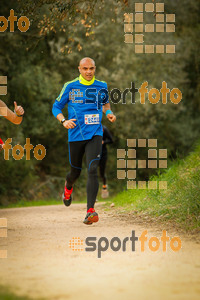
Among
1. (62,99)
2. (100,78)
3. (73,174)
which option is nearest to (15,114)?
(62,99)

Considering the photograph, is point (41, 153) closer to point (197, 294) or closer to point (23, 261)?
point (23, 261)

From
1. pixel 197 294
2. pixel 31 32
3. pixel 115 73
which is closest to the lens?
pixel 197 294

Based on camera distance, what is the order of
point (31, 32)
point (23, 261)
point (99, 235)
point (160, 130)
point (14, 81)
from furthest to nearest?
point (160, 130), point (14, 81), point (31, 32), point (99, 235), point (23, 261)

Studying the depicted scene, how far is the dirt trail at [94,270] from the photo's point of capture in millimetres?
4199

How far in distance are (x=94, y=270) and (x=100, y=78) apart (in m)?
19.1

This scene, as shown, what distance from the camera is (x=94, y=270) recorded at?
197 inches

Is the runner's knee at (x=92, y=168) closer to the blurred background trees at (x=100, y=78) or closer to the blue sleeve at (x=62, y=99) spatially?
the blue sleeve at (x=62, y=99)

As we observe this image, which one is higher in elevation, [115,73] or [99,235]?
[115,73]

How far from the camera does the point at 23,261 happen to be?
217 inches

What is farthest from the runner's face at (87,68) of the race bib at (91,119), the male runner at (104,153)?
the male runner at (104,153)

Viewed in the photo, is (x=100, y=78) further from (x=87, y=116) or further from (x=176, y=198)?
Answer: (x=87, y=116)

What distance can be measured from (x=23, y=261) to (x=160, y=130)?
22978 millimetres

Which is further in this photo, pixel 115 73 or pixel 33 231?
pixel 115 73

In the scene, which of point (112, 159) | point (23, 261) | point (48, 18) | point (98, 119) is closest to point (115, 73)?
point (112, 159)
